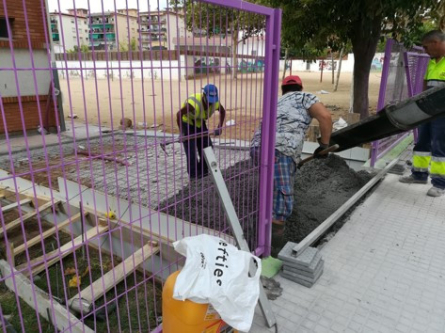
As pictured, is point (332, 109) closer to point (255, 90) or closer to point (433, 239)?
point (433, 239)

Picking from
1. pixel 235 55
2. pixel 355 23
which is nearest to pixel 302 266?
pixel 235 55

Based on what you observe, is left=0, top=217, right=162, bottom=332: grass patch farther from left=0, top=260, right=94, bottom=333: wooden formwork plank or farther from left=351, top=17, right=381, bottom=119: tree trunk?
left=351, top=17, right=381, bottom=119: tree trunk

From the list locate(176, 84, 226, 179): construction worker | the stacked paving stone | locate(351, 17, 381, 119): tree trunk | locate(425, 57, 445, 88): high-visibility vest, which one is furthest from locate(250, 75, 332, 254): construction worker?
locate(351, 17, 381, 119): tree trunk

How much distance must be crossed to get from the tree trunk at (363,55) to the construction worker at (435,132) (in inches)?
61.7

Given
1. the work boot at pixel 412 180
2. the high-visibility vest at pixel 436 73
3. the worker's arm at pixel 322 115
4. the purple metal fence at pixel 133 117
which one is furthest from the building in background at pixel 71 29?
the work boot at pixel 412 180

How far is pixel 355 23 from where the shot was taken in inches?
231

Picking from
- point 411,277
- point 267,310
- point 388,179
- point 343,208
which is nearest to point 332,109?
point 388,179

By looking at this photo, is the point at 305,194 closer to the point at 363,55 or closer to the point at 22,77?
the point at 363,55

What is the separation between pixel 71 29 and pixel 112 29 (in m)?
0.20

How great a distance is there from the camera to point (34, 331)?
2.71 meters

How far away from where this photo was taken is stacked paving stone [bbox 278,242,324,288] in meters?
2.70

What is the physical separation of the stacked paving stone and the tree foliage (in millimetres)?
3661

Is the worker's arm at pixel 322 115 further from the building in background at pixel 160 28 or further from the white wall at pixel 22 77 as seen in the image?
the white wall at pixel 22 77

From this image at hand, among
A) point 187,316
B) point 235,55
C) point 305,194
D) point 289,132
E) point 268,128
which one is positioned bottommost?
point 305,194
